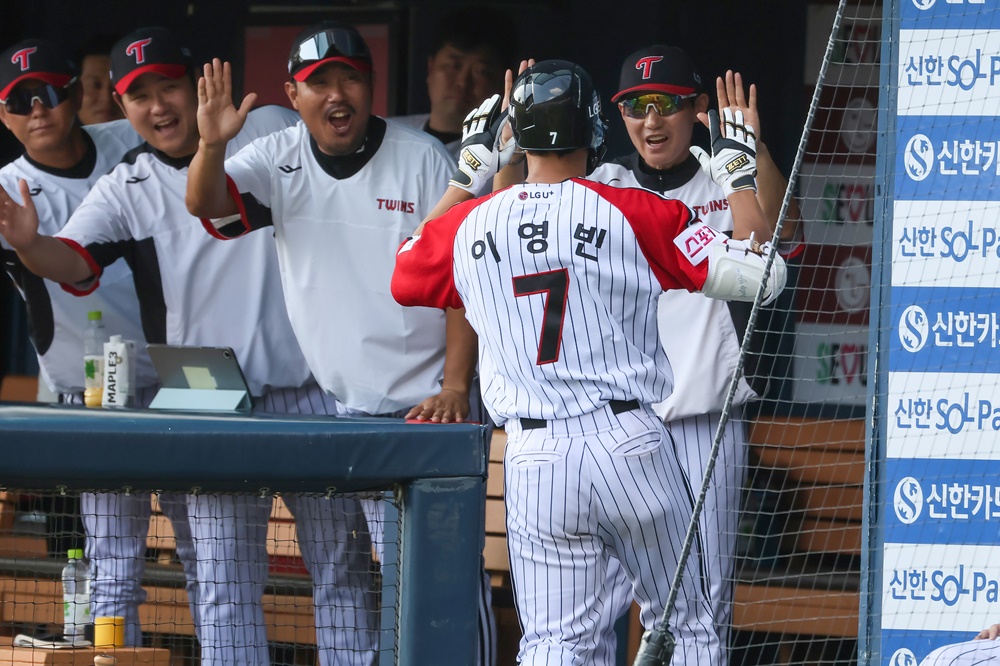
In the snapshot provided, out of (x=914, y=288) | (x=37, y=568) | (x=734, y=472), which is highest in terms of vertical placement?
(x=914, y=288)

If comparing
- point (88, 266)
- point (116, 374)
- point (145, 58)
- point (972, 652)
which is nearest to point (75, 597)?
point (116, 374)

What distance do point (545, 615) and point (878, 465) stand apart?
3.37 feet

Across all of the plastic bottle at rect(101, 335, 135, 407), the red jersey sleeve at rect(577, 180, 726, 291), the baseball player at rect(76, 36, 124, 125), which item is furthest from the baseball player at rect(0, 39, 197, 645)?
the red jersey sleeve at rect(577, 180, 726, 291)

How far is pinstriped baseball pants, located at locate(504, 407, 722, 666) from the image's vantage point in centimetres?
264

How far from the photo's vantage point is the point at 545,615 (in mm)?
2701

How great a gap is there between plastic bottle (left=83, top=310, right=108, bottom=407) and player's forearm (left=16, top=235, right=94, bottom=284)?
0.81 ft

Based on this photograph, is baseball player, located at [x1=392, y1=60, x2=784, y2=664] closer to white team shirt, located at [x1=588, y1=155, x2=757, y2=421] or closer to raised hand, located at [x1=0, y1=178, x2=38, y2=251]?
white team shirt, located at [x1=588, y1=155, x2=757, y2=421]

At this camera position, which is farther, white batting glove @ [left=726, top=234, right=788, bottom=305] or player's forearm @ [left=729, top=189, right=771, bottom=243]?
player's forearm @ [left=729, top=189, right=771, bottom=243]

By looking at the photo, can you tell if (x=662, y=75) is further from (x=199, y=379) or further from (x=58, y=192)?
(x=58, y=192)

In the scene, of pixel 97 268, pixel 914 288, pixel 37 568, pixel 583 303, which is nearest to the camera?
pixel 583 303

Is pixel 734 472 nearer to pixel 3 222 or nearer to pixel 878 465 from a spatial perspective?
pixel 878 465

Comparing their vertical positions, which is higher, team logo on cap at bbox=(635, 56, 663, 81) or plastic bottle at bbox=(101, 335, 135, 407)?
team logo on cap at bbox=(635, 56, 663, 81)

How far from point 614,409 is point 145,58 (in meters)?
2.01

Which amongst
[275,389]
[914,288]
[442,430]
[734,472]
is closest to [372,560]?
[275,389]
